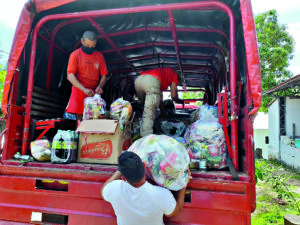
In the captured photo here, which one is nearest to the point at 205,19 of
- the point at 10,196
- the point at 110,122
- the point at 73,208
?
the point at 110,122

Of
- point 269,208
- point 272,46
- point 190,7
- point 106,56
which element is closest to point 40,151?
point 190,7

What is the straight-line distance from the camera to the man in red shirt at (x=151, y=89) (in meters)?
3.02

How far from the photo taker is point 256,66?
204cm

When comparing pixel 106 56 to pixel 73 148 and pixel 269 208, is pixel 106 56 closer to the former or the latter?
pixel 73 148

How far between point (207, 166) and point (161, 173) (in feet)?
2.32

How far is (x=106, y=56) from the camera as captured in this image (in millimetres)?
4246

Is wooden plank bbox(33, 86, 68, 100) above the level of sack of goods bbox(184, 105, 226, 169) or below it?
above

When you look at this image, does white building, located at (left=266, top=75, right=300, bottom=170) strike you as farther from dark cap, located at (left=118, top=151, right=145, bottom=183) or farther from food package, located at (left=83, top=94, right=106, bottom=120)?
dark cap, located at (left=118, top=151, right=145, bottom=183)

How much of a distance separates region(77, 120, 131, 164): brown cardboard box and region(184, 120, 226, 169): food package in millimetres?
770

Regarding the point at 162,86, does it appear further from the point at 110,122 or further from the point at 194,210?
the point at 194,210

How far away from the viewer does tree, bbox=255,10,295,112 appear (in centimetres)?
1377

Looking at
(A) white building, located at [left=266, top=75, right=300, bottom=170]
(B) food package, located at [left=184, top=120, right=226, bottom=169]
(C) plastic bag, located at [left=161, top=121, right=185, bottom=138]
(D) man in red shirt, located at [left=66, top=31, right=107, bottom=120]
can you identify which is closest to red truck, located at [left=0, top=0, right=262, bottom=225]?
(B) food package, located at [left=184, top=120, right=226, bottom=169]

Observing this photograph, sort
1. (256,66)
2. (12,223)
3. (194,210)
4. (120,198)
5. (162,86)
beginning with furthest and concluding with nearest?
(162,86), (12,223), (256,66), (194,210), (120,198)

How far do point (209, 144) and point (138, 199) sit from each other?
1033 millimetres
